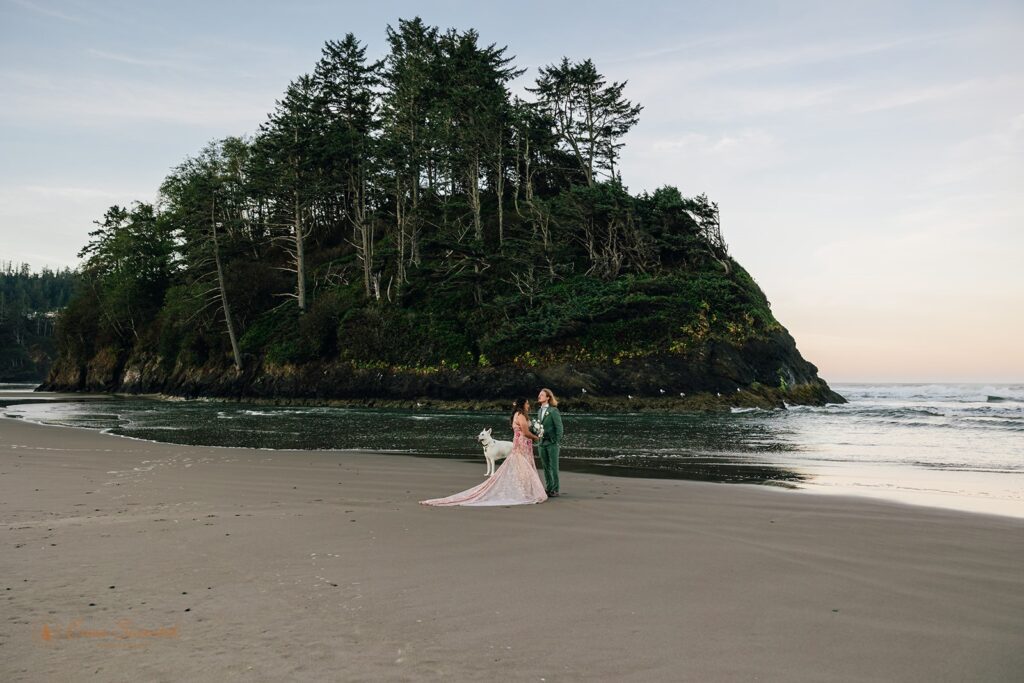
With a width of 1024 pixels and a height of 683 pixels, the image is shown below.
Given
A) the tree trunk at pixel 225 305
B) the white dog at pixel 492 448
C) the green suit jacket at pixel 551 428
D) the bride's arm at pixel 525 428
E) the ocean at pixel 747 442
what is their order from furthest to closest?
the tree trunk at pixel 225 305
the white dog at pixel 492 448
the ocean at pixel 747 442
the green suit jacket at pixel 551 428
the bride's arm at pixel 525 428

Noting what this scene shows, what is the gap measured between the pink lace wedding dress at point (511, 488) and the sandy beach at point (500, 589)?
77 centimetres

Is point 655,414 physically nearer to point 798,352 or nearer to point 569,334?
point 569,334

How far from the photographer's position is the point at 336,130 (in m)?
58.4

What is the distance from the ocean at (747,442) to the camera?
44.5 feet

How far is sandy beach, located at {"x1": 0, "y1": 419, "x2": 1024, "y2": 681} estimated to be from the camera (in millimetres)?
4555

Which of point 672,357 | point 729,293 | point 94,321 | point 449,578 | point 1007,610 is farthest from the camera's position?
point 94,321

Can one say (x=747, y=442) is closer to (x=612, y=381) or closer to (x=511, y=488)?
(x=511, y=488)

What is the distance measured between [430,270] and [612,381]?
19.2 meters

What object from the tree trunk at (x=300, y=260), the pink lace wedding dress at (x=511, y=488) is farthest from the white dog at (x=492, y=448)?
the tree trunk at (x=300, y=260)

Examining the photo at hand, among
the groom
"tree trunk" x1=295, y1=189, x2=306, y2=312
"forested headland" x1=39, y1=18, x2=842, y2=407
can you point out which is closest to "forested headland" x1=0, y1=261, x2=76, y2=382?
"forested headland" x1=39, y1=18, x2=842, y2=407

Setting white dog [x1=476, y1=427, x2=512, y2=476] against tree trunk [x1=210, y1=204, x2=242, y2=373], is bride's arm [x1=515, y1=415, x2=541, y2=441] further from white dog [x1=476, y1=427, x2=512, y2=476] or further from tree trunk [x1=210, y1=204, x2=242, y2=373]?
tree trunk [x1=210, y1=204, x2=242, y2=373]

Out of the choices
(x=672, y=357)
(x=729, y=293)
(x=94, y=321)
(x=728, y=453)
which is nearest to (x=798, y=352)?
(x=729, y=293)

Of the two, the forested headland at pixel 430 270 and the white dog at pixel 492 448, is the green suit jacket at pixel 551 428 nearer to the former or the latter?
the white dog at pixel 492 448

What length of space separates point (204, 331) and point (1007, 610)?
62.1 metres
